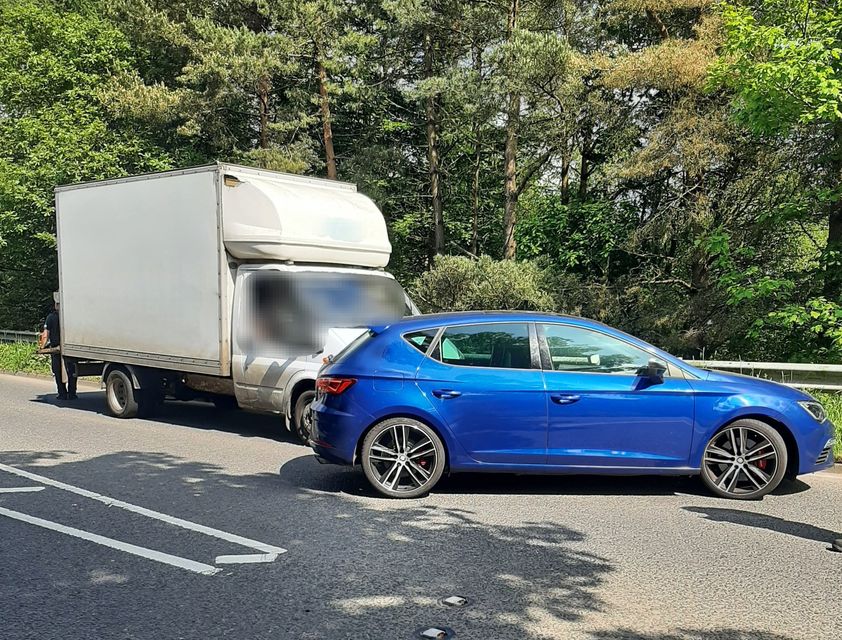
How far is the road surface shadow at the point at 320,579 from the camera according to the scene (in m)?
4.00

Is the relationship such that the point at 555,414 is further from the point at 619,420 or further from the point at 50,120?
the point at 50,120

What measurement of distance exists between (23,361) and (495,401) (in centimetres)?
1728

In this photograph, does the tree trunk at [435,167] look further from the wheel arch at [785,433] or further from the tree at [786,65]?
the wheel arch at [785,433]

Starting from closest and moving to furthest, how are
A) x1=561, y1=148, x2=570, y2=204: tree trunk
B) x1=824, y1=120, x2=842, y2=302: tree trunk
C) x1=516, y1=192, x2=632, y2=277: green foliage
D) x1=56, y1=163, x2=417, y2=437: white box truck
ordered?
x1=56, y1=163, x2=417, y2=437: white box truck
x1=824, y1=120, x2=842, y2=302: tree trunk
x1=516, y1=192, x2=632, y2=277: green foliage
x1=561, y1=148, x2=570, y2=204: tree trunk

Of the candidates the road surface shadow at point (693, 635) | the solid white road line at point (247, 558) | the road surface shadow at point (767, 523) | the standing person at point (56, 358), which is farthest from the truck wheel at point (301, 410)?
the standing person at point (56, 358)

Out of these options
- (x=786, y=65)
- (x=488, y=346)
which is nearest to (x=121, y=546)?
(x=488, y=346)

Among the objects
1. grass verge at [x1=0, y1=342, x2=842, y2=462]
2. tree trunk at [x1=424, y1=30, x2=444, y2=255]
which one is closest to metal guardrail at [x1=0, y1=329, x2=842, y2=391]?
tree trunk at [x1=424, y1=30, x2=444, y2=255]

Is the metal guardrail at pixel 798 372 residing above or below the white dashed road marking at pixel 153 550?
above

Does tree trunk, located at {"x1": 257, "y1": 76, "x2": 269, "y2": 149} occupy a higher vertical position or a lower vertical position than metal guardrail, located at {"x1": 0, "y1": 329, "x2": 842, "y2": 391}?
higher

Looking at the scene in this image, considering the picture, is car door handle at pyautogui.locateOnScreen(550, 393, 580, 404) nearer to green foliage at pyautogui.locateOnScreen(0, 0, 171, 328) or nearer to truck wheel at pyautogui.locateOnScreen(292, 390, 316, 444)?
truck wheel at pyautogui.locateOnScreen(292, 390, 316, 444)

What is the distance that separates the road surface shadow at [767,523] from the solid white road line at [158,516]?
11.1 feet

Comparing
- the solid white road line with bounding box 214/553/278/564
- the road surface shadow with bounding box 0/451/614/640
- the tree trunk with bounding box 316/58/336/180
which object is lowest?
the road surface shadow with bounding box 0/451/614/640

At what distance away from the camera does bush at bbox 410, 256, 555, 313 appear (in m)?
17.7

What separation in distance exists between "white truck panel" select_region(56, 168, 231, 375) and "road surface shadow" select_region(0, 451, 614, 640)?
3651mm
